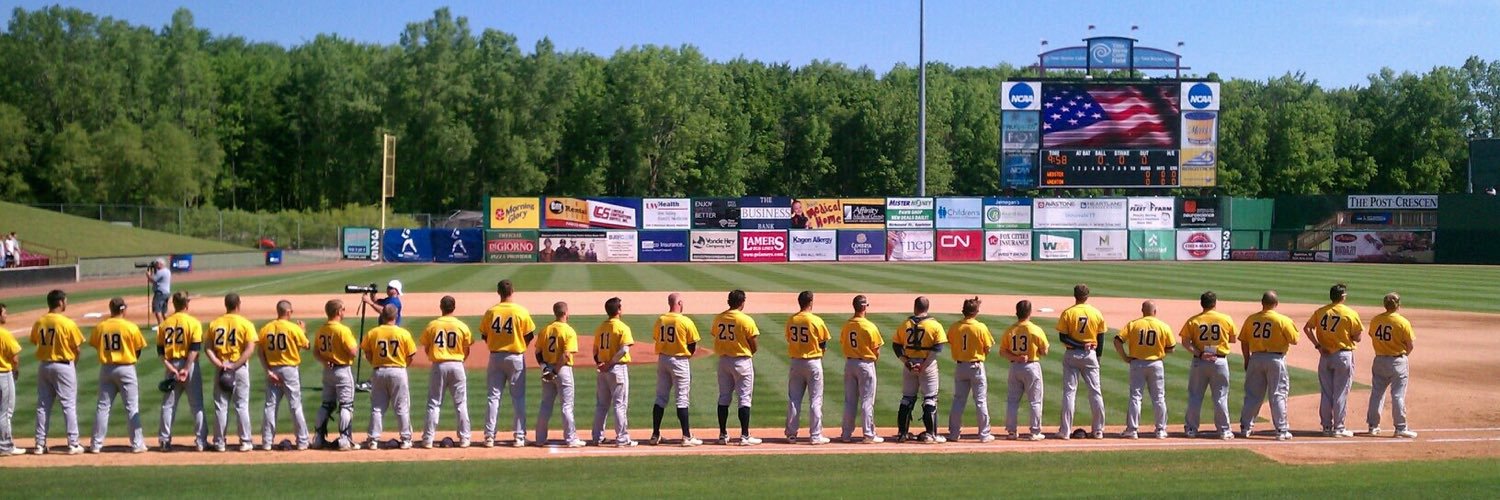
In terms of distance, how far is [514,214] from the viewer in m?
A: 55.5

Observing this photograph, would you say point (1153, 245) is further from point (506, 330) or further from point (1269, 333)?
point (506, 330)

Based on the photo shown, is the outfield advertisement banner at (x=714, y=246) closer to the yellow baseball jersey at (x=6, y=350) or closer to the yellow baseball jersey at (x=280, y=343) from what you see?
Result: the yellow baseball jersey at (x=280, y=343)

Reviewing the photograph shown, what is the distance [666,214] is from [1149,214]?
22.8 m

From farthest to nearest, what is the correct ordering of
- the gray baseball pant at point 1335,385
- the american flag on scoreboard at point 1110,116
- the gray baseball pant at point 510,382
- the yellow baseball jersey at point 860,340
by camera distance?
1. the american flag on scoreboard at point 1110,116
2. the gray baseball pant at point 1335,385
3. the yellow baseball jersey at point 860,340
4. the gray baseball pant at point 510,382

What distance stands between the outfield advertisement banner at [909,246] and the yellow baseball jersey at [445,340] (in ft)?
150

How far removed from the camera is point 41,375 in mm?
11461

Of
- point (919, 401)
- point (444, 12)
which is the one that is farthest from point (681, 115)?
point (919, 401)

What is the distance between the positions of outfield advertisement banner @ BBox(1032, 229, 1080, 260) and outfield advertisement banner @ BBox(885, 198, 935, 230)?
202 inches

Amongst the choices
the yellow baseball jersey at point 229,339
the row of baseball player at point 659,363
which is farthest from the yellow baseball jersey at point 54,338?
the yellow baseball jersey at point 229,339

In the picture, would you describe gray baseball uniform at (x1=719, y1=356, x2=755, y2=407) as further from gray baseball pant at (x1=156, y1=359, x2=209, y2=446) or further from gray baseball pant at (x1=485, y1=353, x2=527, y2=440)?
gray baseball pant at (x1=156, y1=359, x2=209, y2=446)

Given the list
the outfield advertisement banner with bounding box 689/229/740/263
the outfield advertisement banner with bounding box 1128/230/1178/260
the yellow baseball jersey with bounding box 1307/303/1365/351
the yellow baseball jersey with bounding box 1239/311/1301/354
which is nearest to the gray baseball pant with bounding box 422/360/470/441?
the yellow baseball jersey with bounding box 1239/311/1301/354

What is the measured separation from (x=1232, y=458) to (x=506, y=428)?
7513 mm

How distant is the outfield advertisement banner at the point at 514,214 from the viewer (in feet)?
182

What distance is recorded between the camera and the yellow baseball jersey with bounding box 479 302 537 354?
39.3ft
